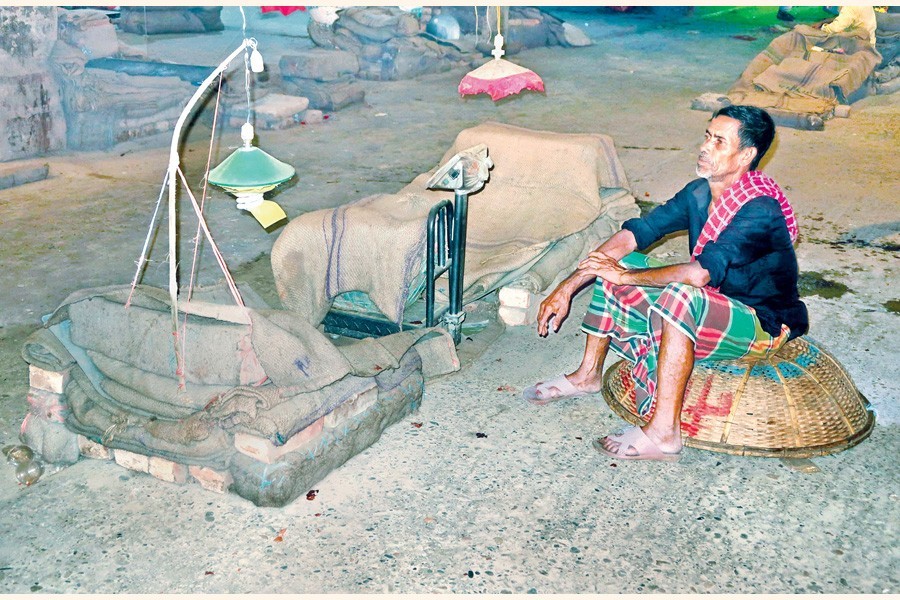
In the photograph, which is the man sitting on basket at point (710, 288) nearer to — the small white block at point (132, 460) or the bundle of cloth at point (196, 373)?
the bundle of cloth at point (196, 373)

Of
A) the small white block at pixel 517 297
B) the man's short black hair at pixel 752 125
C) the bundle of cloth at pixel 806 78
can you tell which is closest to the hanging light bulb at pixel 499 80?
the small white block at pixel 517 297

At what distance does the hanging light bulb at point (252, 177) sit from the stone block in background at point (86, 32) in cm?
771

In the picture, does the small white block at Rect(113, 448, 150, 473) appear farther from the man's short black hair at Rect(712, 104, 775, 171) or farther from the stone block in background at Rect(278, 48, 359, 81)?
the stone block in background at Rect(278, 48, 359, 81)

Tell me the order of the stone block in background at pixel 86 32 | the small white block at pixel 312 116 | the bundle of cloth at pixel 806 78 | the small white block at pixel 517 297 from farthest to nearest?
1. the bundle of cloth at pixel 806 78
2. the small white block at pixel 312 116
3. the stone block in background at pixel 86 32
4. the small white block at pixel 517 297

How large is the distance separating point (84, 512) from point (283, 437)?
3.13 feet

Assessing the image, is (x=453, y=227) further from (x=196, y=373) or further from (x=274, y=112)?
(x=274, y=112)

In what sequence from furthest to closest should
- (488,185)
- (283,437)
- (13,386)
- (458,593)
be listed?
(488,185) → (13,386) → (283,437) → (458,593)

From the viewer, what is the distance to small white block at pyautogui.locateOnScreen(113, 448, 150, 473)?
14.2 feet

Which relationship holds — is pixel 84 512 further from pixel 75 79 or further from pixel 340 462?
pixel 75 79

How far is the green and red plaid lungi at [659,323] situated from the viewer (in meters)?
4.30

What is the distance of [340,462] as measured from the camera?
443 centimetres

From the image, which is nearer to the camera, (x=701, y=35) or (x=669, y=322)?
(x=669, y=322)

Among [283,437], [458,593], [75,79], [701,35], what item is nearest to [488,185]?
[283,437]

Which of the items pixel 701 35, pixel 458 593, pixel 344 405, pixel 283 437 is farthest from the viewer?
pixel 701 35
